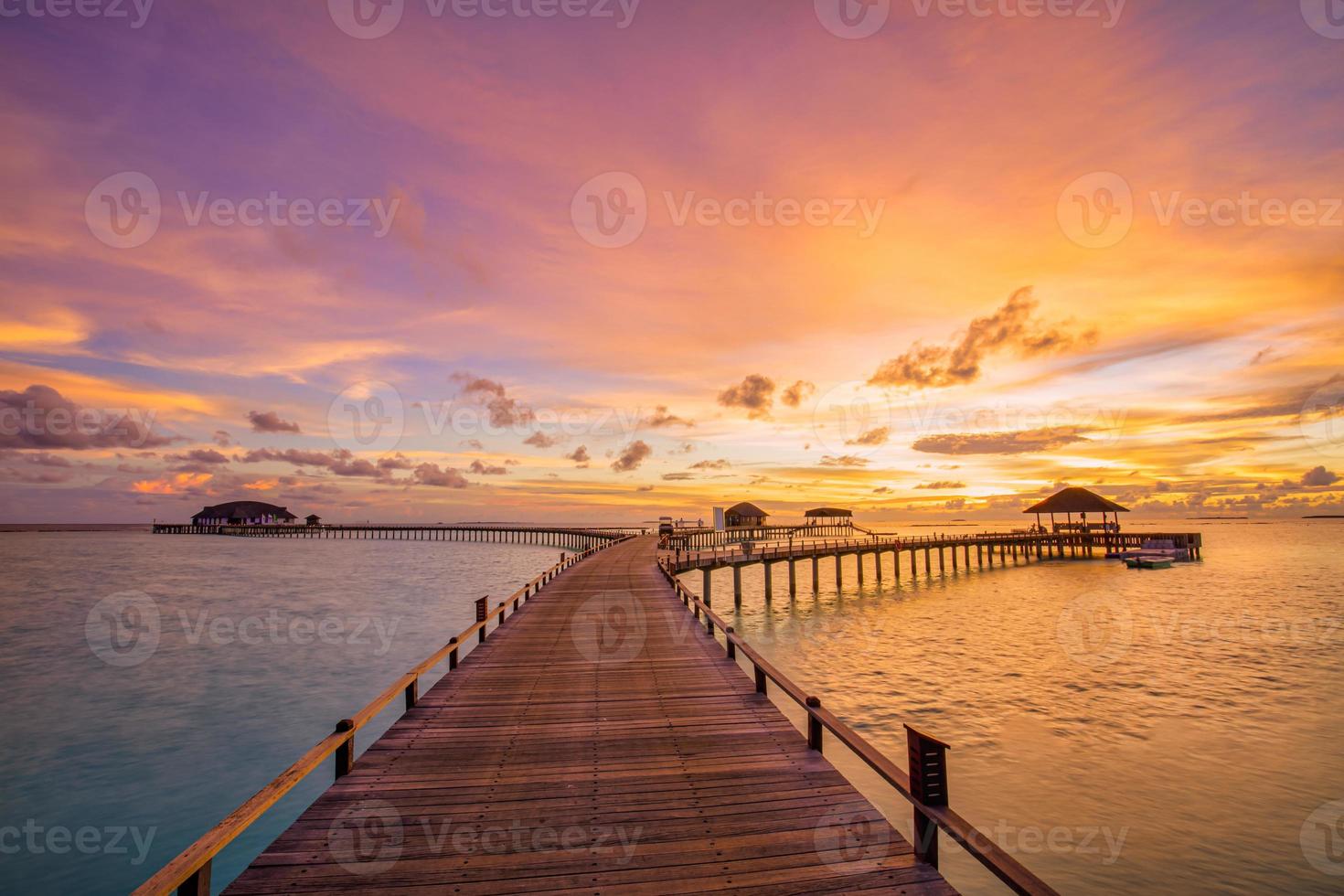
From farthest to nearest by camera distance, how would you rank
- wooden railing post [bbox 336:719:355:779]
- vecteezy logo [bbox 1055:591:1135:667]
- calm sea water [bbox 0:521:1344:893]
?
vecteezy logo [bbox 1055:591:1135:667] < calm sea water [bbox 0:521:1344:893] < wooden railing post [bbox 336:719:355:779]

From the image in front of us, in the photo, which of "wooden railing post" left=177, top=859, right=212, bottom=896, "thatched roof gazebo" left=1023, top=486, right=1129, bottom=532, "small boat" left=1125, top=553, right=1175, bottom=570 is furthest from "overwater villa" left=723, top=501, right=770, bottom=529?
"wooden railing post" left=177, top=859, right=212, bottom=896

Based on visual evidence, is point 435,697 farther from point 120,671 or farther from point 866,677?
point 120,671

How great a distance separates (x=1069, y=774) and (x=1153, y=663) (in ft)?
42.1

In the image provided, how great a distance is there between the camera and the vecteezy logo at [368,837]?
5.35 m

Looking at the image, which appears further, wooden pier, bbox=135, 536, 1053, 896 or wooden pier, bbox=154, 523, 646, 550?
wooden pier, bbox=154, 523, 646, 550

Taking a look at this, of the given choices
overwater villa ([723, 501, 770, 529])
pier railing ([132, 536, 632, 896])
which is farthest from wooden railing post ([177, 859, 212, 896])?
overwater villa ([723, 501, 770, 529])

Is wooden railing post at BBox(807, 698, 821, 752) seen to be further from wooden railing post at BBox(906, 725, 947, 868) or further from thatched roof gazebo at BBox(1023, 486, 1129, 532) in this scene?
thatched roof gazebo at BBox(1023, 486, 1129, 532)

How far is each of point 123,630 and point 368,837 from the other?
109 ft
